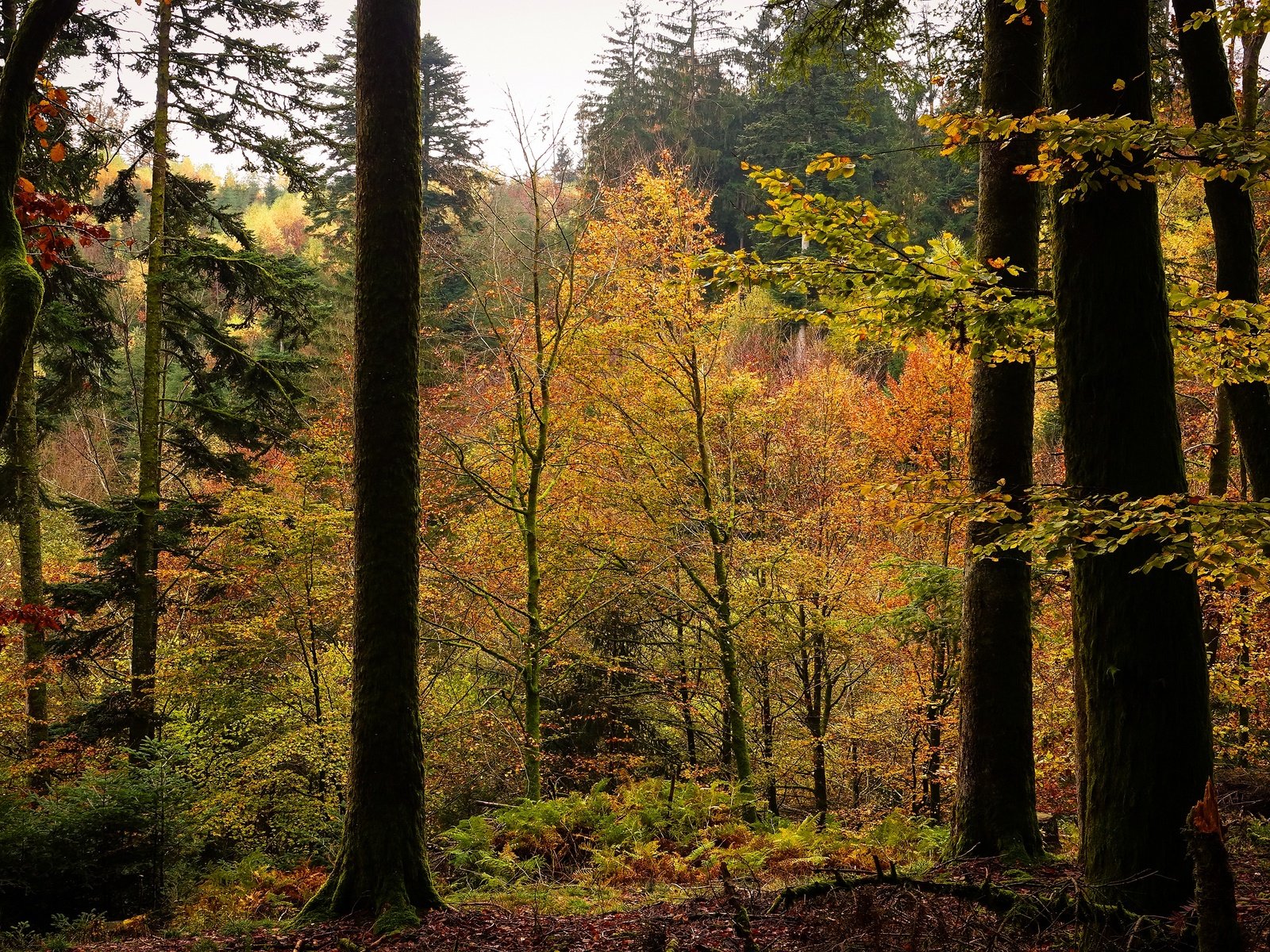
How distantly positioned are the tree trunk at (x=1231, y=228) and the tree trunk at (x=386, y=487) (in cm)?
551

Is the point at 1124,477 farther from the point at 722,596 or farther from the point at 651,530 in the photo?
the point at 651,530

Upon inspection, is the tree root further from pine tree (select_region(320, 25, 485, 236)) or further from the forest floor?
pine tree (select_region(320, 25, 485, 236))

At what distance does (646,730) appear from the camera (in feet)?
48.2

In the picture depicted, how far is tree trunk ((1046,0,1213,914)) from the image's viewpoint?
3297 mm

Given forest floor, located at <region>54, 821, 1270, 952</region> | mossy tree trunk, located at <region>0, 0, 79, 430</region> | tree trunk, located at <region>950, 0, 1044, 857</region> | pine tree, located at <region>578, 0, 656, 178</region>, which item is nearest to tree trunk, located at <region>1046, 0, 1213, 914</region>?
forest floor, located at <region>54, 821, 1270, 952</region>

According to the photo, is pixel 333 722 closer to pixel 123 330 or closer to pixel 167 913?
pixel 167 913

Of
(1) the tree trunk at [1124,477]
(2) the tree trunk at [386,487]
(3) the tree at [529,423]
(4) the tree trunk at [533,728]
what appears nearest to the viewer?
(1) the tree trunk at [1124,477]

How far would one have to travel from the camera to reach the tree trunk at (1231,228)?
541 centimetres

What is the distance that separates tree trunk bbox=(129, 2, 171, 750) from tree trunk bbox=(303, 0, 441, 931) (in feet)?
23.8

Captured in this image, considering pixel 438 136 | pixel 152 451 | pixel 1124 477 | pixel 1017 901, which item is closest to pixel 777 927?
pixel 1017 901

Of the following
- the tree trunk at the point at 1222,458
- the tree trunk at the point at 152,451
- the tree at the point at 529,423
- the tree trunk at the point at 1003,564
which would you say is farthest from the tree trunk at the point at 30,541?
the tree trunk at the point at 1222,458

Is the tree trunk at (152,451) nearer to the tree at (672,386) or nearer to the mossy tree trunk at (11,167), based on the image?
the tree at (672,386)

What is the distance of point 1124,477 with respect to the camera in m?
3.50

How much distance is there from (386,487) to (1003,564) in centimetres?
423
